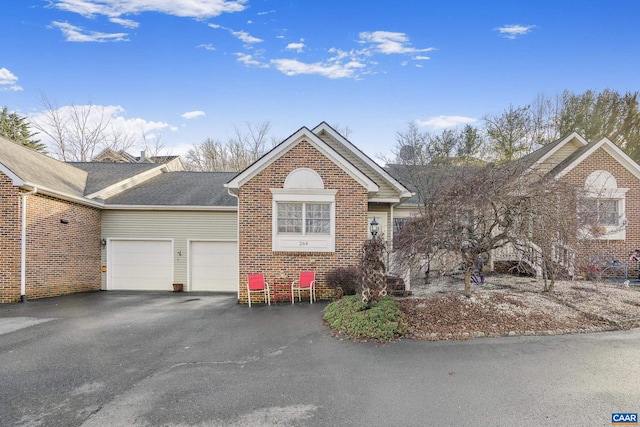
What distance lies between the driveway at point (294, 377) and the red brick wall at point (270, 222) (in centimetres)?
258

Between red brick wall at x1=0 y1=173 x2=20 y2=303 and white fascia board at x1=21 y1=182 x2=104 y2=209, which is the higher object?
white fascia board at x1=21 y1=182 x2=104 y2=209

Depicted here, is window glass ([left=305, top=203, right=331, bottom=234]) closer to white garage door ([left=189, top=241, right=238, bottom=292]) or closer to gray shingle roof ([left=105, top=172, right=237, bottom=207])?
gray shingle roof ([left=105, top=172, right=237, bottom=207])

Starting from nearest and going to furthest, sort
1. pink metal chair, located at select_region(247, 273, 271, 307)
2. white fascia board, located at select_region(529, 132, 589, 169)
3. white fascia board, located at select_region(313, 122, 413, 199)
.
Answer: pink metal chair, located at select_region(247, 273, 271, 307) → white fascia board, located at select_region(313, 122, 413, 199) → white fascia board, located at select_region(529, 132, 589, 169)

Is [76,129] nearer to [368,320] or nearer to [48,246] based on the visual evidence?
[48,246]

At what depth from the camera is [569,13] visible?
1188 centimetres

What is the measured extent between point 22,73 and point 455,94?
2691 cm

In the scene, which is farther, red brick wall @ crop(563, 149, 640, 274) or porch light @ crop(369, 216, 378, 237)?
red brick wall @ crop(563, 149, 640, 274)

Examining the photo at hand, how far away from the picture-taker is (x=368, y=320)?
6.30 m

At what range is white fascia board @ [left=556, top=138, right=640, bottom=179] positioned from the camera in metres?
12.1

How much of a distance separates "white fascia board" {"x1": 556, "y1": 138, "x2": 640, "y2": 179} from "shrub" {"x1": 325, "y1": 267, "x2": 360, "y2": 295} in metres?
9.45

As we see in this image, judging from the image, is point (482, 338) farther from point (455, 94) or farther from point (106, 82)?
point (106, 82)

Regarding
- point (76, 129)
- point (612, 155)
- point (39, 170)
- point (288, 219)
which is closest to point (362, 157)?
point (288, 219)

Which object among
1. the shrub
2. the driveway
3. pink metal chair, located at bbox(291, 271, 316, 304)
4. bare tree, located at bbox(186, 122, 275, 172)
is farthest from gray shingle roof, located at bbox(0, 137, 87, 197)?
bare tree, located at bbox(186, 122, 275, 172)

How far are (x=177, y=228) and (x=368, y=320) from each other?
31.4 ft
